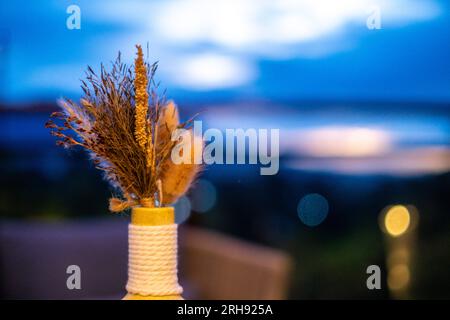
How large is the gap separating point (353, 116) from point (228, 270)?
3.42ft

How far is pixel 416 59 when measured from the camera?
2861 mm

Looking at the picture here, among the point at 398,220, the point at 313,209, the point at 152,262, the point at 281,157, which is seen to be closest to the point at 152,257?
the point at 152,262

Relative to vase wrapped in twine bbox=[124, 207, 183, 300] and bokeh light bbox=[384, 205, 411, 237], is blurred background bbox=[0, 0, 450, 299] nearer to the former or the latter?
bokeh light bbox=[384, 205, 411, 237]

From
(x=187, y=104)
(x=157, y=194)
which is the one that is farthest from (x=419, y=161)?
(x=157, y=194)

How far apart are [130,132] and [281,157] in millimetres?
1673

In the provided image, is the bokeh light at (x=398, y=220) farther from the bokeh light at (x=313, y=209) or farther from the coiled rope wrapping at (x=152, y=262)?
the coiled rope wrapping at (x=152, y=262)

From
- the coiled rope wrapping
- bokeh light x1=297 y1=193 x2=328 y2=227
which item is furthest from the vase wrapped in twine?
bokeh light x1=297 y1=193 x2=328 y2=227

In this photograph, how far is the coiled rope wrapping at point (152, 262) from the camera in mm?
707

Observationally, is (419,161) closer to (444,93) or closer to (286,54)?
(444,93)

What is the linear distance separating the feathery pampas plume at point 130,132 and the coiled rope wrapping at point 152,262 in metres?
0.04

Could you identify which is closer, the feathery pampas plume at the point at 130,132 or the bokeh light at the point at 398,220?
the feathery pampas plume at the point at 130,132

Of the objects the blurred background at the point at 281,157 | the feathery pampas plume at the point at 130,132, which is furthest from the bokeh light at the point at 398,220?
the feathery pampas plume at the point at 130,132

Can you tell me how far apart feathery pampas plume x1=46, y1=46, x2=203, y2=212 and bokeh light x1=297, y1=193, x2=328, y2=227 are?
8.33 ft

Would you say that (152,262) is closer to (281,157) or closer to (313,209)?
(281,157)
